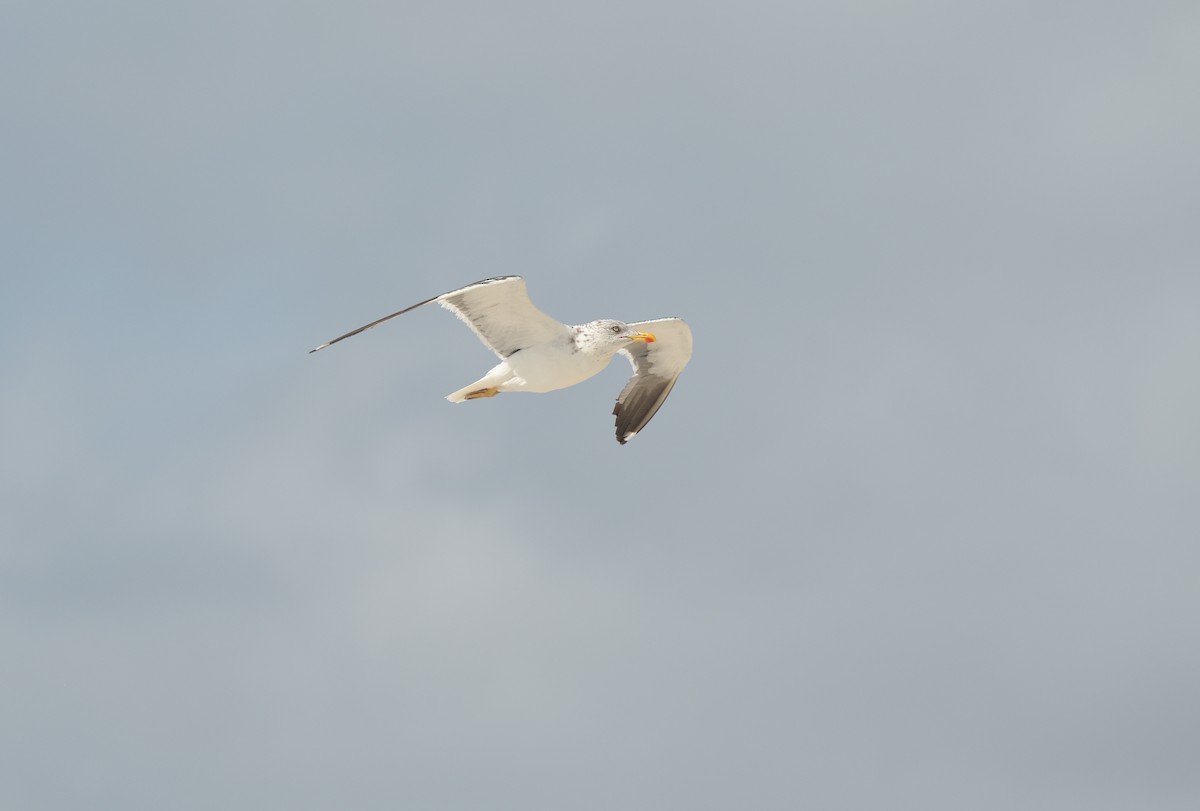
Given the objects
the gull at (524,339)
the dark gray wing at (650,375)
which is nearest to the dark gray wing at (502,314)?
the gull at (524,339)

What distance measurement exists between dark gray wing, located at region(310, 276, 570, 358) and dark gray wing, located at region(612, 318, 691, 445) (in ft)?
12.8

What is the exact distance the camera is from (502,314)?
28109mm

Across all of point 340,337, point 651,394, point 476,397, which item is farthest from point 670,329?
point 340,337

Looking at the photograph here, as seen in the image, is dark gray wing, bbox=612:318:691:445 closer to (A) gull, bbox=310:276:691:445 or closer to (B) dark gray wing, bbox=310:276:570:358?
(A) gull, bbox=310:276:691:445

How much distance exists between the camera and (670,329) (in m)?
31.8

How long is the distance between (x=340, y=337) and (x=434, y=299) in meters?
3.01

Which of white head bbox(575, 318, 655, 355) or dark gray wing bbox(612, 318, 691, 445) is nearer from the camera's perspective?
white head bbox(575, 318, 655, 355)

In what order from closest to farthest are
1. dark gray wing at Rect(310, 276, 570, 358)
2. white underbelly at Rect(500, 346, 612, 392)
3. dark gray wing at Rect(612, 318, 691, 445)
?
dark gray wing at Rect(310, 276, 570, 358) < white underbelly at Rect(500, 346, 612, 392) < dark gray wing at Rect(612, 318, 691, 445)

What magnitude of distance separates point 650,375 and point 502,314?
18.8ft

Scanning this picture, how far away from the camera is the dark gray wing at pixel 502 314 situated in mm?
27219

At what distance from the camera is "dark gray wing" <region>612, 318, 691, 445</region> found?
32.1 meters

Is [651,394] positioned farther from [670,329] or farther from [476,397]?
[476,397]

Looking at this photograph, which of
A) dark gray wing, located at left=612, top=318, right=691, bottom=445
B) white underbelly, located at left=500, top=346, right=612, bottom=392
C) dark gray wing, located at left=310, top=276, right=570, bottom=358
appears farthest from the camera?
dark gray wing, located at left=612, top=318, right=691, bottom=445

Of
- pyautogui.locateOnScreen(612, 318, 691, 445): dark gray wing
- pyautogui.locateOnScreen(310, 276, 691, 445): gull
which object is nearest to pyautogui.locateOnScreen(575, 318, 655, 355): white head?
pyautogui.locateOnScreen(310, 276, 691, 445): gull
